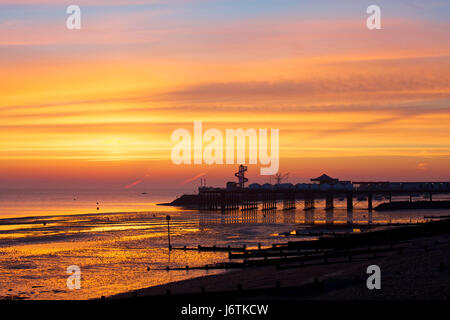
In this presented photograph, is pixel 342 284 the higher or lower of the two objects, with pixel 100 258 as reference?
higher

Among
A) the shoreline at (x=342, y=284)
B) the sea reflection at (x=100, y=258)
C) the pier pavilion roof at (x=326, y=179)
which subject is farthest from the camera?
the pier pavilion roof at (x=326, y=179)

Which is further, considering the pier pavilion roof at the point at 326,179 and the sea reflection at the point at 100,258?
the pier pavilion roof at the point at 326,179

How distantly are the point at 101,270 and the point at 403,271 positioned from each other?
2796cm

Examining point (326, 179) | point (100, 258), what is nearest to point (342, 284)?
point (100, 258)

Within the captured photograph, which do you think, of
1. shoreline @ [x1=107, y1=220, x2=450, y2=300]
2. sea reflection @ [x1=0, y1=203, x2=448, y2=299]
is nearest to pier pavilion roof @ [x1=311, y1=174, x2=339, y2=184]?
sea reflection @ [x1=0, y1=203, x2=448, y2=299]

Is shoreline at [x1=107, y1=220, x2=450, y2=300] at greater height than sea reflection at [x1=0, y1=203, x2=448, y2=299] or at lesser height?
greater

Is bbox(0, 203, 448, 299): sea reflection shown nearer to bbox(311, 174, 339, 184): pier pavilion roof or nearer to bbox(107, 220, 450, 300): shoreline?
bbox(107, 220, 450, 300): shoreline

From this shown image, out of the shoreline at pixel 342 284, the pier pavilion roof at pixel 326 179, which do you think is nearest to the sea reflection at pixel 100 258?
the shoreline at pixel 342 284

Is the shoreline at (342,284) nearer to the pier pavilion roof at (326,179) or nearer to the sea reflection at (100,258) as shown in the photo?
the sea reflection at (100,258)

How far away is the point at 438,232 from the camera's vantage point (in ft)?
196

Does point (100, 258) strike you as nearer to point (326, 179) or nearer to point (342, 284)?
point (342, 284)

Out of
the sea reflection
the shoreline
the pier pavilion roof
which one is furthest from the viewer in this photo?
the pier pavilion roof

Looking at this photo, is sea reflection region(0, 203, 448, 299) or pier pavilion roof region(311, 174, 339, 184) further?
pier pavilion roof region(311, 174, 339, 184)

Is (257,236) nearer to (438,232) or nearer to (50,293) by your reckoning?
(438,232)
